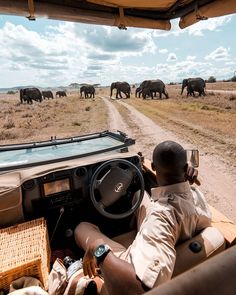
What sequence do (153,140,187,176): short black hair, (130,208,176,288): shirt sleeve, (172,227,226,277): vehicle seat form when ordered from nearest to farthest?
(130,208,176,288): shirt sleeve
(172,227,226,277): vehicle seat
(153,140,187,176): short black hair

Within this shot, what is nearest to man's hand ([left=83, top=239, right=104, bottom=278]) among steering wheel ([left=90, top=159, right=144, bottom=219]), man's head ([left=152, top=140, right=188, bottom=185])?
man's head ([left=152, top=140, right=188, bottom=185])

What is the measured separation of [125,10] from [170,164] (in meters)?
2.05

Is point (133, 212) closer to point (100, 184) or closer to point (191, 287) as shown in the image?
point (100, 184)

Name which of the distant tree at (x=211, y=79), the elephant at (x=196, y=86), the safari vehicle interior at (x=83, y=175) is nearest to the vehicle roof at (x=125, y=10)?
the safari vehicle interior at (x=83, y=175)

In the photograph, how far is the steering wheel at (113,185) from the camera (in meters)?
3.03

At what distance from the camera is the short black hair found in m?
2.04

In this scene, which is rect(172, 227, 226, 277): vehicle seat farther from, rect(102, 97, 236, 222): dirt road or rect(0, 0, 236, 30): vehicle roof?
rect(102, 97, 236, 222): dirt road

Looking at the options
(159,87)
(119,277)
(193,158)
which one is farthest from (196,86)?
(119,277)

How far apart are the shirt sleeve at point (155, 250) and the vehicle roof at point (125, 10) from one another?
84.3 inches

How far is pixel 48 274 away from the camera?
2449 millimetres

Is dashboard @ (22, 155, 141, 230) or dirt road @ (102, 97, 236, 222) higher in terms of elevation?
dashboard @ (22, 155, 141, 230)

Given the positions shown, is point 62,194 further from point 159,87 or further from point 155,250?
point 159,87

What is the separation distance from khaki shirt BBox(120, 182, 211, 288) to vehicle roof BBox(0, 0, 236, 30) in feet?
6.28

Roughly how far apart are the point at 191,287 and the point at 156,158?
1.42 m
